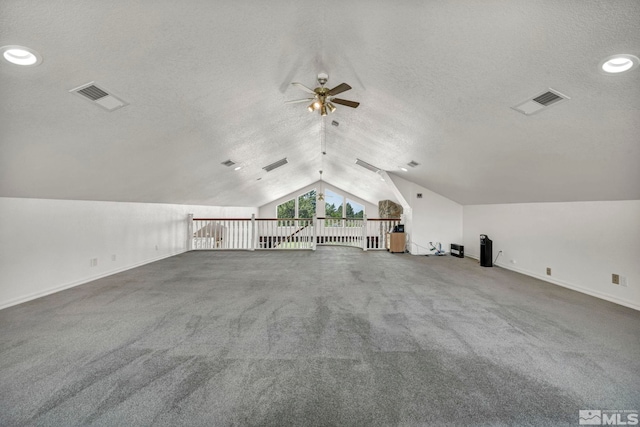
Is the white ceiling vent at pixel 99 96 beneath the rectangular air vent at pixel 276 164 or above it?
beneath

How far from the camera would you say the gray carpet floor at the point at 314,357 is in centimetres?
146

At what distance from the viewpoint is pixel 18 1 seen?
144 cm

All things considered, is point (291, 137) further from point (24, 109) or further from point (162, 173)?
point (24, 109)

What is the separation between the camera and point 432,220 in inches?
273

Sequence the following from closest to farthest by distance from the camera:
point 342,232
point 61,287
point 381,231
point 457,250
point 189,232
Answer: point 61,287 < point 457,250 < point 189,232 < point 381,231 < point 342,232

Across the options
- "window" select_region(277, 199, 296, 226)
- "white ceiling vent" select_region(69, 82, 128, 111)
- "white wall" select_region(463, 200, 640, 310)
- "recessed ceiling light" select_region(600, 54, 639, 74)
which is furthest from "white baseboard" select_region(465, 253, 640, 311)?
"window" select_region(277, 199, 296, 226)

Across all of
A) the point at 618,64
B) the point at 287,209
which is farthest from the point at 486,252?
the point at 287,209

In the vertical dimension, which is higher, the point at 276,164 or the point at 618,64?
the point at 276,164

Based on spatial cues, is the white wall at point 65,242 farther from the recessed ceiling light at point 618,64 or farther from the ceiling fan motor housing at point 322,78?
the recessed ceiling light at point 618,64

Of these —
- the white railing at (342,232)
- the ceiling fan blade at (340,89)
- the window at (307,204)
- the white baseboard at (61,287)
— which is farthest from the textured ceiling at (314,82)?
the window at (307,204)

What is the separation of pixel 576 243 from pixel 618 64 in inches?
119

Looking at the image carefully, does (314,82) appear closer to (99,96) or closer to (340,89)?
(340,89)

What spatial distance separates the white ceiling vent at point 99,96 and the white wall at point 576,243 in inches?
234

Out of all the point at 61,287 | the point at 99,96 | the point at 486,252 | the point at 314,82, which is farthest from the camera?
the point at 486,252
